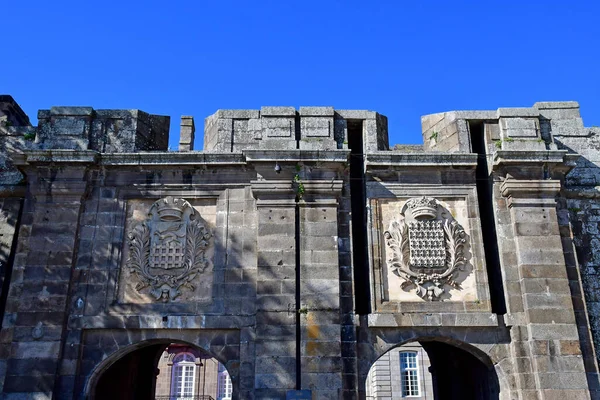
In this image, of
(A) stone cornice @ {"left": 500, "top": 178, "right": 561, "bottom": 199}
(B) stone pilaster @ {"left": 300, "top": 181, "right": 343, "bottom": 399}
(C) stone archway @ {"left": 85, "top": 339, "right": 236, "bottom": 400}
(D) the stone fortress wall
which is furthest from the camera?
(A) stone cornice @ {"left": 500, "top": 178, "right": 561, "bottom": 199}

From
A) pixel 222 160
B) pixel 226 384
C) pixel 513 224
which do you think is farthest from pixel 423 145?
pixel 226 384

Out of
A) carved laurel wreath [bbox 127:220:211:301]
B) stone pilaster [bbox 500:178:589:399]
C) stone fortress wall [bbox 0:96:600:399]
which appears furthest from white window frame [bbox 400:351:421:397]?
carved laurel wreath [bbox 127:220:211:301]

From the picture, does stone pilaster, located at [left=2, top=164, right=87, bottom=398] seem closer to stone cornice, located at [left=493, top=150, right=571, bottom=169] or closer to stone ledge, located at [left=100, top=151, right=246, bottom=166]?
stone ledge, located at [left=100, top=151, right=246, bottom=166]

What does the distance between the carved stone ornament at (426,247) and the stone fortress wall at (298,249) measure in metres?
0.03

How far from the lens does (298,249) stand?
378 inches

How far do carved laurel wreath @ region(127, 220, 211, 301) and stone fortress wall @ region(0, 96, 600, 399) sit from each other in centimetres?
2

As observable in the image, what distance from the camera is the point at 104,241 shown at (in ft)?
32.3

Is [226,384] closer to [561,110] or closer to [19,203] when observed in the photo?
[19,203]

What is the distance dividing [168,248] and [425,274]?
13.9ft

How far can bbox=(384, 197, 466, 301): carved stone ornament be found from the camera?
9594mm

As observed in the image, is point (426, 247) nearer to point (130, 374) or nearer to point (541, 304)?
point (541, 304)

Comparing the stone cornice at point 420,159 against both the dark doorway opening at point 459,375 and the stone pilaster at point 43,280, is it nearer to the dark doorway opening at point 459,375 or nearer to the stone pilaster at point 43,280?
the dark doorway opening at point 459,375

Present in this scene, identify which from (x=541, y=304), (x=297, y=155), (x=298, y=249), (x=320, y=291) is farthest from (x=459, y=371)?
(x=297, y=155)

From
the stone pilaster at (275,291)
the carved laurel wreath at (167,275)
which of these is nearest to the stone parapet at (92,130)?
the carved laurel wreath at (167,275)
